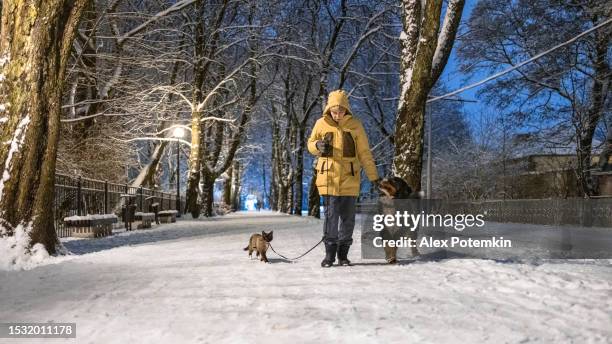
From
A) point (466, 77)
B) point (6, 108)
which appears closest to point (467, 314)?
point (6, 108)

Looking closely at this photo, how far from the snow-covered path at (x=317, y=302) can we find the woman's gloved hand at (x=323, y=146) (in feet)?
4.57

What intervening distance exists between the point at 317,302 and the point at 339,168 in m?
2.35

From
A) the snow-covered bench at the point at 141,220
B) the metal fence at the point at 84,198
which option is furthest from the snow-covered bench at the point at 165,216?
the snow-covered bench at the point at 141,220

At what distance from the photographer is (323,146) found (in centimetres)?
595

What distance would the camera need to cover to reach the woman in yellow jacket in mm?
6148

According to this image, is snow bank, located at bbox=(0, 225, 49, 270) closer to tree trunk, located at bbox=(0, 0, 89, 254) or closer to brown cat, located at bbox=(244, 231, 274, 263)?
tree trunk, located at bbox=(0, 0, 89, 254)

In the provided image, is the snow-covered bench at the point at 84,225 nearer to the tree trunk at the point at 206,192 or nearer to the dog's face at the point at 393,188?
the dog's face at the point at 393,188

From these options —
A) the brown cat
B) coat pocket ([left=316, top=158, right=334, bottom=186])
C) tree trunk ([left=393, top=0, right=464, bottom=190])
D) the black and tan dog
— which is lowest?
the brown cat

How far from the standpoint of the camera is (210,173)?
28734mm

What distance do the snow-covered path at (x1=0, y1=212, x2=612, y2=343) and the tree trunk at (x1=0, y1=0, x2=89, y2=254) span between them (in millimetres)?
1046

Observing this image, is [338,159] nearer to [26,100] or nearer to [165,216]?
[26,100]

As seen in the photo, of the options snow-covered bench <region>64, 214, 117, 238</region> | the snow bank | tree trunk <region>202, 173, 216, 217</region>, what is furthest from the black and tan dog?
tree trunk <region>202, 173, 216, 217</region>

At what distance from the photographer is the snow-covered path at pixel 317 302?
323cm

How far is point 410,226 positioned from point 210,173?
23020 mm
